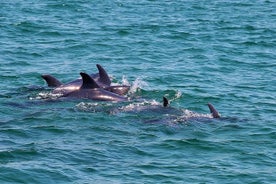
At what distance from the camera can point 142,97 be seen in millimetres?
23641

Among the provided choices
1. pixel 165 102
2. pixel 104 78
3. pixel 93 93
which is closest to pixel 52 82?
pixel 104 78

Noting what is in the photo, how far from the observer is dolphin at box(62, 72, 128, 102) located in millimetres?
22516

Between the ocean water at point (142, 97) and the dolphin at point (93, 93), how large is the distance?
39 centimetres

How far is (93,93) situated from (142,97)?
1.85 m

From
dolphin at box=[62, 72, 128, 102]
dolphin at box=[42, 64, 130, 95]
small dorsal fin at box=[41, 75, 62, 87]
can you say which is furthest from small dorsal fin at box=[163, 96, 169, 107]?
small dorsal fin at box=[41, 75, 62, 87]

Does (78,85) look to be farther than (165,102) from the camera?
Yes

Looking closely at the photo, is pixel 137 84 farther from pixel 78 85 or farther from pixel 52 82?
pixel 52 82

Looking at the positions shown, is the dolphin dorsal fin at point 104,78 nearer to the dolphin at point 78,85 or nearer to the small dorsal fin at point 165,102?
the dolphin at point 78,85

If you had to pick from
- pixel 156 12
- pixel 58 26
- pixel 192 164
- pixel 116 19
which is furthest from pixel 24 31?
pixel 192 164

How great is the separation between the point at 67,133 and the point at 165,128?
8.83 ft

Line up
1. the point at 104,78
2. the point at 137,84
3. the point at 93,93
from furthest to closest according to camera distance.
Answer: the point at 137,84 → the point at 104,78 → the point at 93,93

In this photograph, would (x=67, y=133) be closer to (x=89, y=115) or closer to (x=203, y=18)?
(x=89, y=115)

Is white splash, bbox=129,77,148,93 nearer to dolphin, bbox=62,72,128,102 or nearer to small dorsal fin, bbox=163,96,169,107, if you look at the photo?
dolphin, bbox=62,72,128,102

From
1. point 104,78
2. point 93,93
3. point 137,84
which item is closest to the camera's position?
point 93,93
